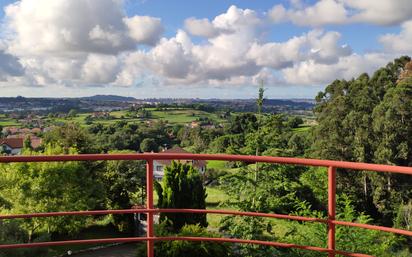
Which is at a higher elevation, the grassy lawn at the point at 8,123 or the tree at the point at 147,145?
the grassy lawn at the point at 8,123

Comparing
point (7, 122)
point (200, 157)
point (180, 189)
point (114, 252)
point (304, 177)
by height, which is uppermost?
point (200, 157)

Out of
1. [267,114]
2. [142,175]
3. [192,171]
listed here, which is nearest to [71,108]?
[142,175]

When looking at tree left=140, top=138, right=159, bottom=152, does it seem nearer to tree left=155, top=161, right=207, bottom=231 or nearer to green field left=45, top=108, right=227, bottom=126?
green field left=45, top=108, right=227, bottom=126

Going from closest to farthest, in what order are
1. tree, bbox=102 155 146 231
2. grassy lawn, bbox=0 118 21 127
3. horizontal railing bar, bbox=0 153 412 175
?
horizontal railing bar, bbox=0 153 412 175, tree, bbox=102 155 146 231, grassy lawn, bbox=0 118 21 127

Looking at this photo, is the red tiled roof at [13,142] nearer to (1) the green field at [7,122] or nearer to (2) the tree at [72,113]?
(1) the green field at [7,122]

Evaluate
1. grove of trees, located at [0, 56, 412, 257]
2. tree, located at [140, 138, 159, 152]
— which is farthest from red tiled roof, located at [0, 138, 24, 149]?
grove of trees, located at [0, 56, 412, 257]

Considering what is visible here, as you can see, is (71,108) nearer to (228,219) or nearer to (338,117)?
(338,117)

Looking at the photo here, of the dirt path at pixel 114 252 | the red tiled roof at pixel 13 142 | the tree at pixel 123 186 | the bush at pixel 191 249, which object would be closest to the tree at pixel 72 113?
the red tiled roof at pixel 13 142

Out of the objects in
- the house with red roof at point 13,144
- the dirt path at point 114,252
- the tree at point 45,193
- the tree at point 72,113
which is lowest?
the dirt path at point 114,252

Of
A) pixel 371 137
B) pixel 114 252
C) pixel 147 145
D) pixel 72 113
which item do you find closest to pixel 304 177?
pixel 114 252

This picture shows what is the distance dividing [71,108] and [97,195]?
7730 centimetres

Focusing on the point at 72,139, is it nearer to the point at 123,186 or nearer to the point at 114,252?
the point at 123,186

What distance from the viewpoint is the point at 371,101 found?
3325 centimetres

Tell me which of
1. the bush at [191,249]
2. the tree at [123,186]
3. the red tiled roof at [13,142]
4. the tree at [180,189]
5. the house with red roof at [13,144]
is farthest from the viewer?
the red tiled roof at [13,142]
